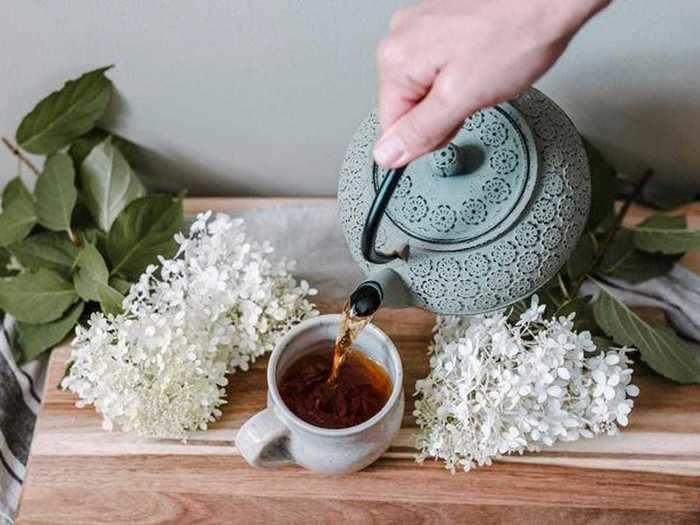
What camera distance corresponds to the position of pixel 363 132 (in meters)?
0.73

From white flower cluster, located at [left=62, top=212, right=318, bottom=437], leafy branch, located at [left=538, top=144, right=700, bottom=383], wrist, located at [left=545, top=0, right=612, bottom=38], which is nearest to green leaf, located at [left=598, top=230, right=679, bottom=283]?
leafy branch, located at [left=538, top=144, right=700, bottom=383]

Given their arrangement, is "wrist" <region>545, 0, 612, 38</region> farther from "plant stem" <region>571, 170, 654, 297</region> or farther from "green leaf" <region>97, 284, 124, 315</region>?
"green leaf" <region>97, 284, 124, 315</region>

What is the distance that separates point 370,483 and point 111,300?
0.32 m

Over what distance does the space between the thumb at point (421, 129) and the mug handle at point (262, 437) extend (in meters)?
0.26

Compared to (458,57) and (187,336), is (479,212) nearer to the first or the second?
(458,57)

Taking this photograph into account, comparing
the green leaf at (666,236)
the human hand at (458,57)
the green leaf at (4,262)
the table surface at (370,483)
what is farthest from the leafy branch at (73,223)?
the green leaf at (666,236)

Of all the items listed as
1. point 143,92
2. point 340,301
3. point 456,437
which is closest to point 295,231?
point 340,301

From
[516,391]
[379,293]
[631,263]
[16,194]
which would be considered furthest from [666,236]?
[16,194]

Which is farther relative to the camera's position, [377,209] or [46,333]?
[46,333]

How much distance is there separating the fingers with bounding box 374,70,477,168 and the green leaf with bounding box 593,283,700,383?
14.2 inches

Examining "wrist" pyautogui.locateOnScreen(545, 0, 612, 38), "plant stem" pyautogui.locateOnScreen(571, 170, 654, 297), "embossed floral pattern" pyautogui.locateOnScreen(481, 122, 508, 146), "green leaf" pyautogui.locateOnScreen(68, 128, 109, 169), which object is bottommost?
"plant stem" pyautogui.locateOnScreen(571, 170, 654, 297)

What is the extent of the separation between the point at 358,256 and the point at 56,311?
1.17 ft

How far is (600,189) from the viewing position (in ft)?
3.08

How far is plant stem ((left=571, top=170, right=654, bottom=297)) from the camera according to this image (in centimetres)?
89
